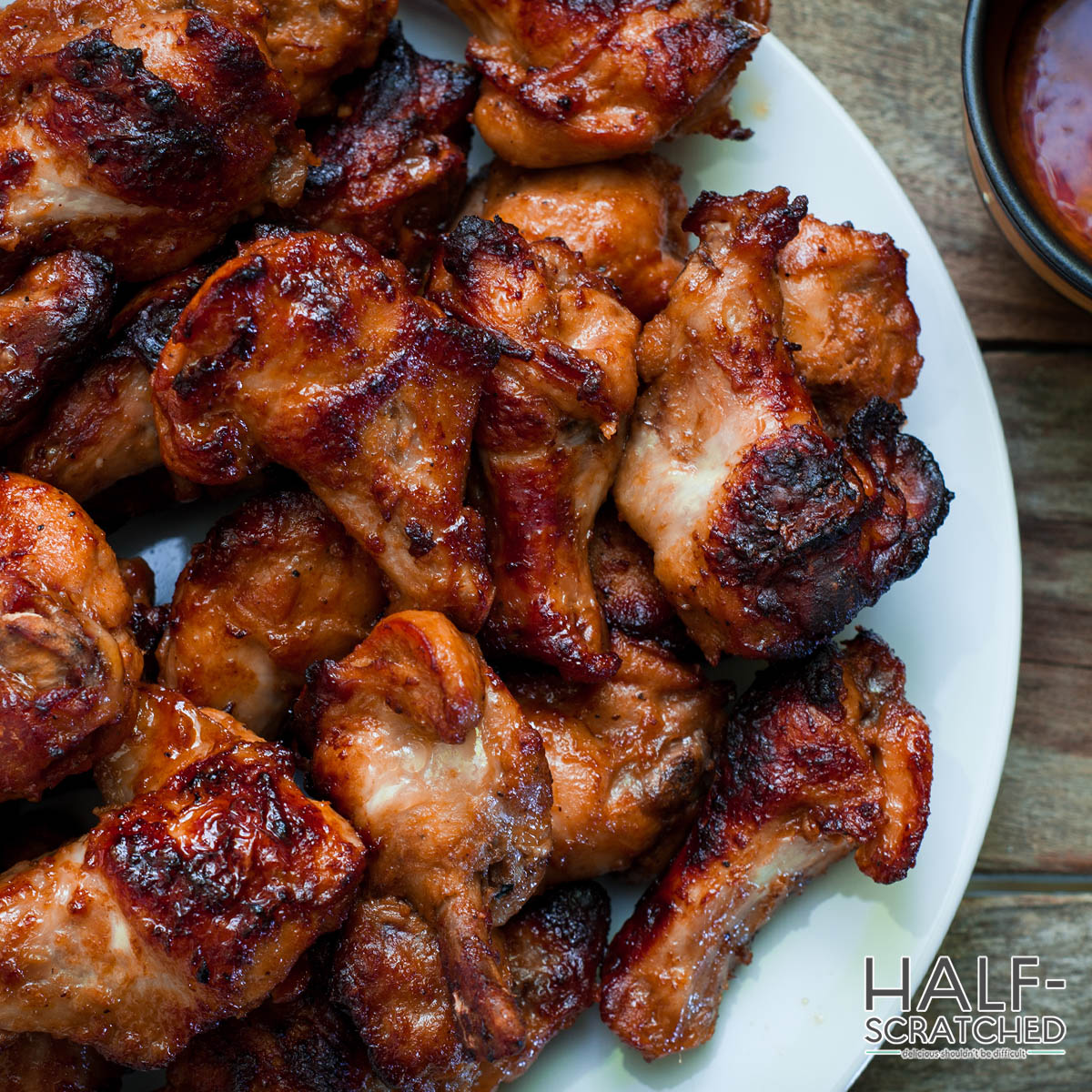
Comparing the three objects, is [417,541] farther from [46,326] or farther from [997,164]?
[997,164]

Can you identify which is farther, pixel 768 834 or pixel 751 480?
pixel 768 834

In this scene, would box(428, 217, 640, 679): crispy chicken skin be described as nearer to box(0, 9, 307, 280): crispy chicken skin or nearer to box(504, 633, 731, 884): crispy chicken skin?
box(504, 633, 731, 884): crispy chicken skin

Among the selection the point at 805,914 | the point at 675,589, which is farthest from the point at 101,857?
the point at 805,914

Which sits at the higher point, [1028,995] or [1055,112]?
[1055,112]

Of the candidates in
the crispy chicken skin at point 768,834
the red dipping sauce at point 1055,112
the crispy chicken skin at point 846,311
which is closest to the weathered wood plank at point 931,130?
the red dipping sauce at point 1055,112

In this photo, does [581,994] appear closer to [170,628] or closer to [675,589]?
[675,589]

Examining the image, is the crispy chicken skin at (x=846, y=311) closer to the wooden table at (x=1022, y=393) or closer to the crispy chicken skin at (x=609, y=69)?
the crispy chicken skin at (x=609, y=69)

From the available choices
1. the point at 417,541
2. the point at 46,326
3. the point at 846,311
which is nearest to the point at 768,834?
the point at 417,541
